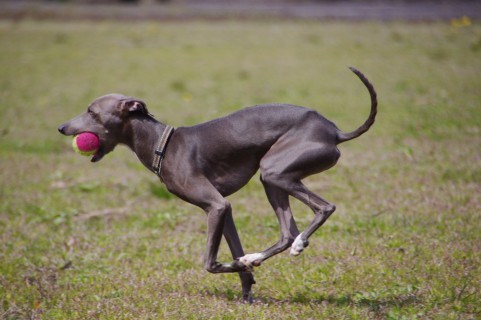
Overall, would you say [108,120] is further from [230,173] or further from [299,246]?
[299,246]

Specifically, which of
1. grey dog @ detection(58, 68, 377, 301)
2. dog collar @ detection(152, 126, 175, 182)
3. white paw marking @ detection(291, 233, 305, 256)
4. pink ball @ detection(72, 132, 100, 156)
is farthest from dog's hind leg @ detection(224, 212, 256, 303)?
pink ball @ detection(72, 132, 100, 156)

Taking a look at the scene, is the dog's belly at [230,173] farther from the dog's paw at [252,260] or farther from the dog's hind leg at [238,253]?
the dog's paw at [252,260]

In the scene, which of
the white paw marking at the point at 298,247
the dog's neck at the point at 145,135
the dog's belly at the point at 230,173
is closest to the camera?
the white paw marking at the point at 298,247

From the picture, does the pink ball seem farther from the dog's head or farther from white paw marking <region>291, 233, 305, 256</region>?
white paw marking <region>291, 233, 305, 256</region>

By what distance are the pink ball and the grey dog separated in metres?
0.04

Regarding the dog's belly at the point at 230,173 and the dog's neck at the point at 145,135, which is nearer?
the dog's belly at the point at 230,173

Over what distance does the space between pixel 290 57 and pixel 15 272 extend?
52.6 ft

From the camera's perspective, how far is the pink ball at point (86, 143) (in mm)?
5215

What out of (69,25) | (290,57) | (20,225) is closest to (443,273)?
(20,225)

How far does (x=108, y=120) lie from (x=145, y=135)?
296mm

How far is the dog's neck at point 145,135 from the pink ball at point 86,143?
0.23 metres

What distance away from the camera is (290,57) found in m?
21.1

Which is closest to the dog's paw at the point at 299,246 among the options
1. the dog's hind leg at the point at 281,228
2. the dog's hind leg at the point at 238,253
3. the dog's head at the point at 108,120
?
the dog's hind leg at the point at 281,228

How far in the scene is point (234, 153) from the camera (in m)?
4.99
